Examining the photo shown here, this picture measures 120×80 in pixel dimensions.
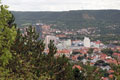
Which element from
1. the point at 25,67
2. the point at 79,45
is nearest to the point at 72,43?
the point at 79,45

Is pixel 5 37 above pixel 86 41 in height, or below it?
above

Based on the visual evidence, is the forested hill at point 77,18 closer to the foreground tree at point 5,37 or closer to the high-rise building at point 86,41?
the high-rise building at point 86,41

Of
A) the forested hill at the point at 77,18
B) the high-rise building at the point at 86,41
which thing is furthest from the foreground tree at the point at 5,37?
the forested hill at the point at 77,18

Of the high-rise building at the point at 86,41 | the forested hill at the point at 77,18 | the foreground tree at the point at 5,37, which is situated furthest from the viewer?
the forested hill at the point at 77,18

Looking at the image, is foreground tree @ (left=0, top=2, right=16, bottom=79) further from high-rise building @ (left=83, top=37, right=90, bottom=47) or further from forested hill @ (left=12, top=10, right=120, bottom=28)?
forested hill @ (left=12, top=10, right=120, bottom=28)

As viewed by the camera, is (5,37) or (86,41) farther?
(86,41)

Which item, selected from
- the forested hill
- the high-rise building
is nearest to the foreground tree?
the high-rise building

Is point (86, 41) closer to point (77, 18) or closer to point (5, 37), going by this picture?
point (77, 18)

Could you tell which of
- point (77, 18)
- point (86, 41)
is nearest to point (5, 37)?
point (86, 41)
